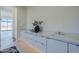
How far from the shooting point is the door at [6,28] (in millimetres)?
1845

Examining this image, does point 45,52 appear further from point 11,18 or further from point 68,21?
point 11,18

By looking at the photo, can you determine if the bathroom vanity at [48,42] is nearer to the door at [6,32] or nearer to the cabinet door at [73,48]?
the cabinet door at [73,48]

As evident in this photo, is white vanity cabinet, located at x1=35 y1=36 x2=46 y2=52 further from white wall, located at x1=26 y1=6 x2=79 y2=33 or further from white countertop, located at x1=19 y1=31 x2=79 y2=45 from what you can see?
white wall, located at x1=26 y1=6 x2=79 y2=33

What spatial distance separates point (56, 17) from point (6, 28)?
82 cm

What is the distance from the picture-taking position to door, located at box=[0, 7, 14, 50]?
6.05 feet

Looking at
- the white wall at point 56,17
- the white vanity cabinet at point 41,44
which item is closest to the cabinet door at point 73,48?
the white wall at point 56,17

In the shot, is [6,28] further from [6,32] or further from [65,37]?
[65,37]

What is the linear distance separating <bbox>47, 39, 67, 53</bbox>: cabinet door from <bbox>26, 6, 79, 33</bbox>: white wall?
0.63 ft

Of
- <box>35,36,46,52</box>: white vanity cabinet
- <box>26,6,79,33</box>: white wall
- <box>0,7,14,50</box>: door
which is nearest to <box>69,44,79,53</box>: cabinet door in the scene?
<box>26,6,79,33</box>: white wall

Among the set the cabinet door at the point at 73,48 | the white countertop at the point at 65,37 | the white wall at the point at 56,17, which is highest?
the white wall at the point at 56,17

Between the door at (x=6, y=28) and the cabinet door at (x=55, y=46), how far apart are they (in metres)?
0.59
